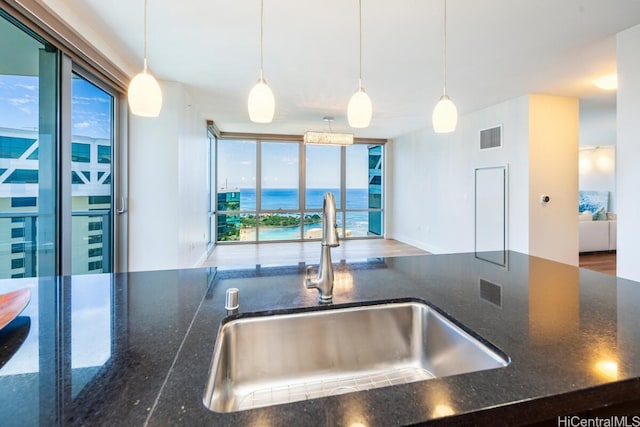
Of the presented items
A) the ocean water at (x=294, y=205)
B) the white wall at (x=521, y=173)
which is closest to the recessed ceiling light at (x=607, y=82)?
the white wall at (x=521, y=173)

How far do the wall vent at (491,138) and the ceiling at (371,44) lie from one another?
54 centimetres

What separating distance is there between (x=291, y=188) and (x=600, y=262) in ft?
19.7

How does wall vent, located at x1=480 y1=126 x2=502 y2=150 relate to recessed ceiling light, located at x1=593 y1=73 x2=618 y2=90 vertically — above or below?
below

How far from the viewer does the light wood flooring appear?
5.37 meters

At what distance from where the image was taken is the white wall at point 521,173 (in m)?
4.15

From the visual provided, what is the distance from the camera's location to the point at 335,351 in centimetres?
103

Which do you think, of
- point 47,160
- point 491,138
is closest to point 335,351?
point 47,160

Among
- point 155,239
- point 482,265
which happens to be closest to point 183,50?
point 155,239

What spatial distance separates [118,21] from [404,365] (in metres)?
3.06

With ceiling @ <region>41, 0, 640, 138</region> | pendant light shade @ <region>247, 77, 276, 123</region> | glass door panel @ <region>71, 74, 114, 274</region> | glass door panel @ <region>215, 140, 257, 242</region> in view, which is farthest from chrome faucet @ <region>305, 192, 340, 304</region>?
glass door panel @ <region>215, 140, 257, 242</region>

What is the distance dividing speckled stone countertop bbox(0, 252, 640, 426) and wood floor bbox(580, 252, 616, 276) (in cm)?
458

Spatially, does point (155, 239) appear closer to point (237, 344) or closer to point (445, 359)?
point (237, 344)

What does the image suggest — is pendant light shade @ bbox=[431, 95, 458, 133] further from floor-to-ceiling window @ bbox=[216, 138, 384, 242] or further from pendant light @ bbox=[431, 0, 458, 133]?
floor-to-ceiling window @ bbox=[216, 138, 384, 242]

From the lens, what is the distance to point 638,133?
245 centimetres
